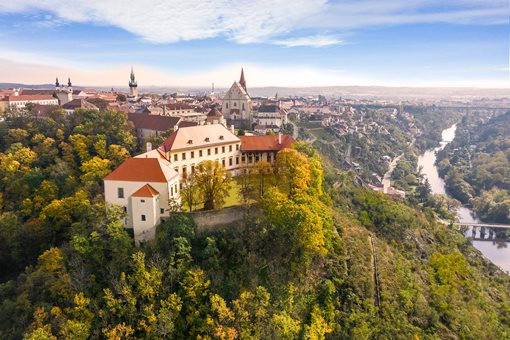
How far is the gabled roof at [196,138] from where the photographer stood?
45.1 metres

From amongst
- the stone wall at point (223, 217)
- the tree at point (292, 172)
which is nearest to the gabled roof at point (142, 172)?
the stone wall at point (223, 217)

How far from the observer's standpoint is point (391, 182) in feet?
381

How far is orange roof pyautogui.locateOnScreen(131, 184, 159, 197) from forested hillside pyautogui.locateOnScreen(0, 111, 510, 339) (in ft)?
7.77

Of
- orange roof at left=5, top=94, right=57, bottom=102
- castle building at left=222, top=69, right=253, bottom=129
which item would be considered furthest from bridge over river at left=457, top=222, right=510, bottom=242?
orange roof at left=5, top=94, right=57, bottom=102

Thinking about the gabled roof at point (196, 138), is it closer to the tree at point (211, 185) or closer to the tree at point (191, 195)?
the tree at point (191, 195)

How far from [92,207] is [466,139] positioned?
664 ft

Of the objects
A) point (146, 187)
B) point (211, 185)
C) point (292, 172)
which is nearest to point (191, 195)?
point (211, 185)

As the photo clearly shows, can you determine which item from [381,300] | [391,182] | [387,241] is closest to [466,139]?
[391,182]

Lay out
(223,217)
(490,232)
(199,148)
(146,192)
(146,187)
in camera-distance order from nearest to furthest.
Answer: (146,192) < (146,187) < (223,217) < (199,148) < (490,232)

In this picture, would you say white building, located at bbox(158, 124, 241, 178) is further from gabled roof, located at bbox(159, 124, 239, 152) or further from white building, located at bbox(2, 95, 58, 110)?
white building, located at bbox(2, 95, 58, 110)

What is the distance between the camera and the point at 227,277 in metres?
31.8

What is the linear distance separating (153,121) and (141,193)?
3493 cm

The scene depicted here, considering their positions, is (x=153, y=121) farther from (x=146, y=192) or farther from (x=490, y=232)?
(x=490, y=232)

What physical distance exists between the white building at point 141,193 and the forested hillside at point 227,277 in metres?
1.38
